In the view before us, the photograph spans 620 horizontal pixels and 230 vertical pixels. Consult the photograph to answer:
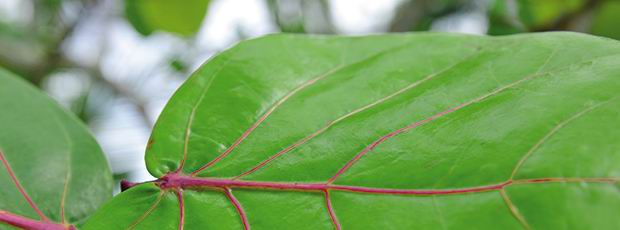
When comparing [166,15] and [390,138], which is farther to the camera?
[166,15]

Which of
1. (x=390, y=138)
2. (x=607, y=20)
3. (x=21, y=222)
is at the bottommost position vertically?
(x=21, y=222)

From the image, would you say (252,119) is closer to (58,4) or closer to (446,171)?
(446,171)

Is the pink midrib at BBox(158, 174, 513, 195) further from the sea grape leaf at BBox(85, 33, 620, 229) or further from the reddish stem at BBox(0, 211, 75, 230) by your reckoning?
the reddish stem at BBox(0, 211, 75, 230)

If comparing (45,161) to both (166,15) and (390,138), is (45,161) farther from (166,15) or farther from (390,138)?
(166,15)

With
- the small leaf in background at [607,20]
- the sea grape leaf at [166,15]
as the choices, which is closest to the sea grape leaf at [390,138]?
the small leaf in background at [607,20]

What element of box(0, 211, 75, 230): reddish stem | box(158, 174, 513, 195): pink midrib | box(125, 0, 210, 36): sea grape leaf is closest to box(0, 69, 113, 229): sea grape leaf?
box(0, 211, 75, 230): reddish stem

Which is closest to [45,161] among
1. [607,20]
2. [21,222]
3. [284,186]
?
[21,222]
